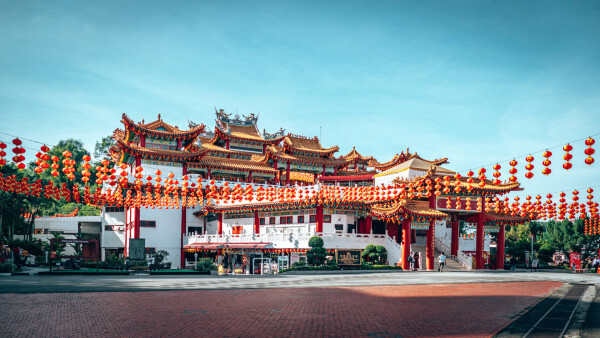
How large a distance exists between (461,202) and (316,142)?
2507 cm

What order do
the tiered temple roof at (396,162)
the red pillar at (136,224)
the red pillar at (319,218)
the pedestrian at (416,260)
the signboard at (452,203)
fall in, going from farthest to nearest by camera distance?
the tiered temple roof at (396,162) → the red pillar at (136,224) → the red pillar at (319,218) → the signboard at (452,203) → the pedestrian at (416,260)

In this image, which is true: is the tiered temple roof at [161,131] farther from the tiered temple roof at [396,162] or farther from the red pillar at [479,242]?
the red pillar at [479,242]

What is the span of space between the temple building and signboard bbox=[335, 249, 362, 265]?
486mm

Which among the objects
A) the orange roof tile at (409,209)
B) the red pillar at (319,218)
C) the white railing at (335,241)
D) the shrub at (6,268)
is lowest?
the shrub at (6,268)

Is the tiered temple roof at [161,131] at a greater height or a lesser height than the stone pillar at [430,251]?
greater

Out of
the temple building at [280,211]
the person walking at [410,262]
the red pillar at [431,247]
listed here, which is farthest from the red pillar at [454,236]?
the person walking at [410,262]

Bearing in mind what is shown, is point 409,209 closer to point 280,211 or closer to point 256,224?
point 280,211

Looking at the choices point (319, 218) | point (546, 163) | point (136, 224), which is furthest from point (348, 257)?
point (546, 163)

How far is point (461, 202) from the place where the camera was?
43000 mm

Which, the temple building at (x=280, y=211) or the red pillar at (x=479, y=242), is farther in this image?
the red pillar at (x=479, y=242)

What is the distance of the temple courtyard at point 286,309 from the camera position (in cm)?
1392

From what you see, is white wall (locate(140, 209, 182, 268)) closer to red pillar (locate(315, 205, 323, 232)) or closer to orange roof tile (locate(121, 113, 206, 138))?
orange roof tile (locate(121, 113, 206, 138))

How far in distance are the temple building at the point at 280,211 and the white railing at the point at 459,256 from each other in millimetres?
87

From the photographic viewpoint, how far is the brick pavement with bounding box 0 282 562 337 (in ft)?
45.1
